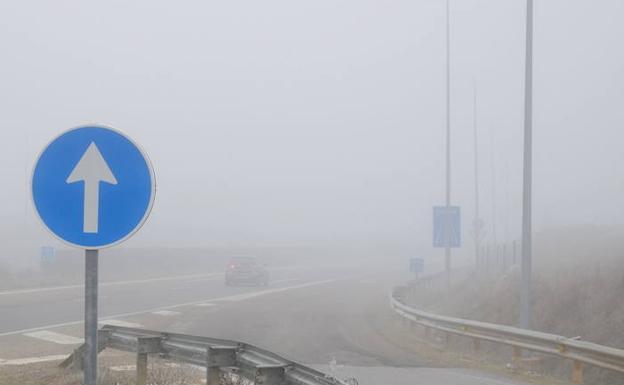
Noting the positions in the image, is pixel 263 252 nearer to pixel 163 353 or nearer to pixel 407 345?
pixel 407 345

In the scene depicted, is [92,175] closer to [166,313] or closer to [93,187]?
[93,187]

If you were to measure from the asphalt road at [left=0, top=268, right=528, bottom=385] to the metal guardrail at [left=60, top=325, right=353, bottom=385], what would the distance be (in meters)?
1.60

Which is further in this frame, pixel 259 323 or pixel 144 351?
pixel 259 323

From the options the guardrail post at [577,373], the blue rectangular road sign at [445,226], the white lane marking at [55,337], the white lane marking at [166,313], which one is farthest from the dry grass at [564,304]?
the white lane marking at [55,337]

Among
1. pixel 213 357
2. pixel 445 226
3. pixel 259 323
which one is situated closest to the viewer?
pixel 213 357

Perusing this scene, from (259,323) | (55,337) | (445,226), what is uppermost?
(445,226)

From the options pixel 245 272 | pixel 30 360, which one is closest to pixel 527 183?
pixel 30 360

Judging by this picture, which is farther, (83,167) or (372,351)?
(372,351)

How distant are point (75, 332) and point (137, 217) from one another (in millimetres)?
15427

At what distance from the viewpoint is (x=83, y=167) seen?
4609 mm

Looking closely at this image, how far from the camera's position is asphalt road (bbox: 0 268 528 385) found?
45.6ft

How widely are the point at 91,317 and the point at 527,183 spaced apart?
1345cm

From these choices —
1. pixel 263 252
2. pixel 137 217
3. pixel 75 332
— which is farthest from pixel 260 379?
pixel 263 252

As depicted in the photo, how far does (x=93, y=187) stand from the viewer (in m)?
4.59
